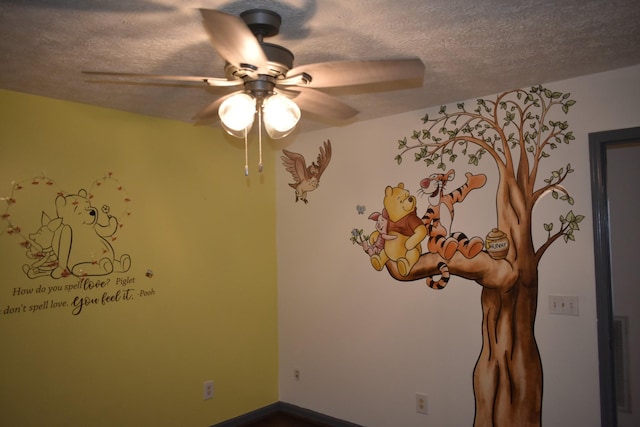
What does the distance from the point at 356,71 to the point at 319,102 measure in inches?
14.8

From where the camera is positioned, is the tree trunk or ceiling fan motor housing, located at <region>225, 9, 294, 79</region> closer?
ceiling fan motor housing, located at <region>225, 9, 294, 79</region>

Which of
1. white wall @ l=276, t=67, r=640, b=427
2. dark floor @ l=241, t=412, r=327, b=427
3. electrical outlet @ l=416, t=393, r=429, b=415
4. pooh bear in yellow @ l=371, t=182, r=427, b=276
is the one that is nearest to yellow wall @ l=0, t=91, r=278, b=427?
dark floor @ l=241, t=412, r=327, b=427

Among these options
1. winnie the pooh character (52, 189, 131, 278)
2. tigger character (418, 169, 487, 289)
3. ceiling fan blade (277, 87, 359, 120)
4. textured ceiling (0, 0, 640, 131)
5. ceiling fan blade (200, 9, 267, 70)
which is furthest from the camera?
tigger character (418, 169, 487, 289)

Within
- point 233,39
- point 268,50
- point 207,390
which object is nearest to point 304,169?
point 207,390

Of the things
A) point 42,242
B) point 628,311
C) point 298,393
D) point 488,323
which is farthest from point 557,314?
point 42,242

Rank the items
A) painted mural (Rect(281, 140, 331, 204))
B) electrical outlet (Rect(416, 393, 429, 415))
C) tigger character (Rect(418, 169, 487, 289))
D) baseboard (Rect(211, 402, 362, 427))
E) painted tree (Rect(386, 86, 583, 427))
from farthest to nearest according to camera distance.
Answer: painted mural (Rect(281, 140, 331, 204)) → baseboard (Rect(211, 402, 362, 427)) → electrical outlet (Rect(416, 393, 429, 415)) → tigger character (Rect(418, 169, 487, 289)) → painted tree (Rect(386, 86, 583, 427))

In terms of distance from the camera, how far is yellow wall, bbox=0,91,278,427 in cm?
263

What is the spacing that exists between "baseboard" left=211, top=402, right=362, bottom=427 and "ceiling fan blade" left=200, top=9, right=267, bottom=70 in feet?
9.30

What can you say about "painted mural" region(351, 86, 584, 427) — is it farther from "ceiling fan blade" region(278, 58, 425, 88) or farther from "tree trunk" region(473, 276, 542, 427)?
"ceiling fan blade" region(278, 58, 425, 88)

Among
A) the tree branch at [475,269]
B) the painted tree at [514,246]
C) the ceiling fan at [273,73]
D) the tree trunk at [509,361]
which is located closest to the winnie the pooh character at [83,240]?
the ceiling fan at [273,73]

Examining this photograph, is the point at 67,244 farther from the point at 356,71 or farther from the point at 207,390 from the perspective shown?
the point at 356,71

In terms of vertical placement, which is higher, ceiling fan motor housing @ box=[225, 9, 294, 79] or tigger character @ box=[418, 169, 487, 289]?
ceiling fan motor housing @ box=[225, 9, 294, 79]

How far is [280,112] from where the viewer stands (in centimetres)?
173

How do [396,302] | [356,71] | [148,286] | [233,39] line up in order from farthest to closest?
[396,302] → [148,286] → [356,71] → [233,39]
